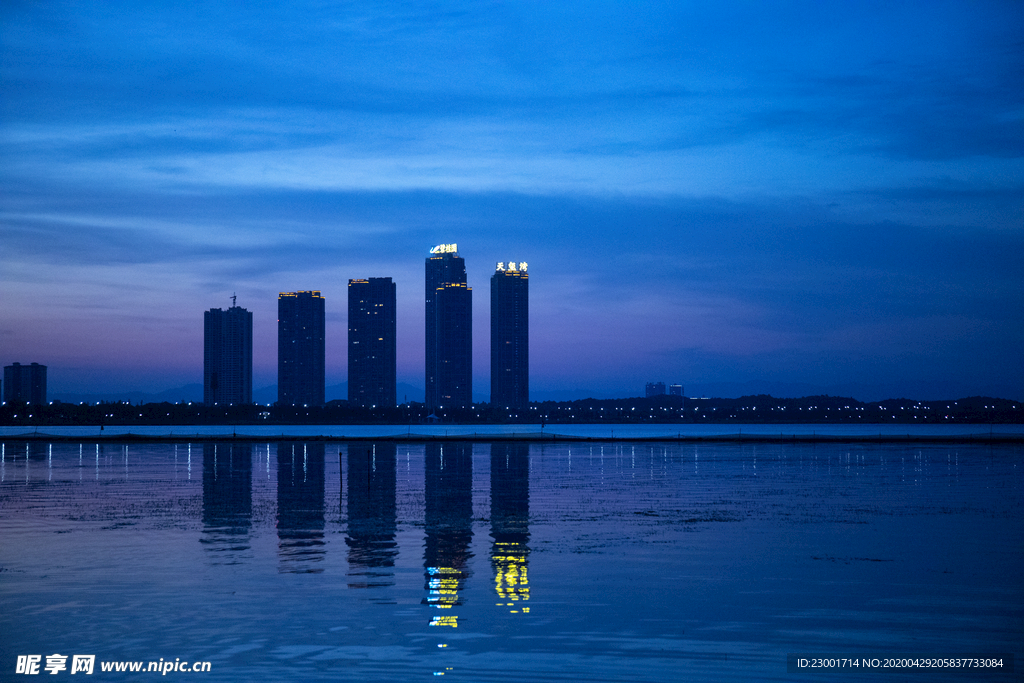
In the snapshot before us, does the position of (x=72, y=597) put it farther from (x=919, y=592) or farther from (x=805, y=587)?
(x=919, y=592)

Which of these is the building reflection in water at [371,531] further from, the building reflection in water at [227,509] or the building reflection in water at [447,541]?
the building reflection in water at [227,509]

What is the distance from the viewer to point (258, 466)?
250 ft

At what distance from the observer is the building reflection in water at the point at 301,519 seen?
87.6ft

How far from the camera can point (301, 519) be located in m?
36.9

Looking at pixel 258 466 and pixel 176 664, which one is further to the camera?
pixel 258 466

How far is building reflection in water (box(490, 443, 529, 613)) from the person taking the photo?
2180 cm

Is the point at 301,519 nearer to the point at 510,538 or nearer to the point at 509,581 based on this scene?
the point at 510,538

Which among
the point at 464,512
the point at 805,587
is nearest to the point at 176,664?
the point at 805,587

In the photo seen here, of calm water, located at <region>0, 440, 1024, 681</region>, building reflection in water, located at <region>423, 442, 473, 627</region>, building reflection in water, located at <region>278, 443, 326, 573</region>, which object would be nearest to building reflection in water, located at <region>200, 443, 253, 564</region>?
calm water, located at <region>0, 440, 1024, 681</region>

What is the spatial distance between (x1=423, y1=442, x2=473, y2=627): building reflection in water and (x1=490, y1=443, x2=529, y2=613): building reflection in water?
3.38 feet

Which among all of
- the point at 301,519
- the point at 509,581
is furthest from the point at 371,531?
the point at 509,581

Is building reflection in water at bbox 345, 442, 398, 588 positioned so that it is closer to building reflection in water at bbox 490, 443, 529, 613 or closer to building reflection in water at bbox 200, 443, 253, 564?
building reflection in water at bbox 490, 443, 529, 613

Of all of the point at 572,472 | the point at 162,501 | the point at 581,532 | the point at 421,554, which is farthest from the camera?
the point at 572,472

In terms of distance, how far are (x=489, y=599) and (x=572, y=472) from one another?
4944cm
